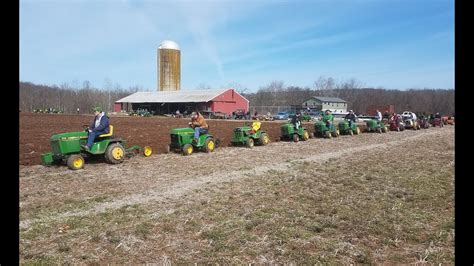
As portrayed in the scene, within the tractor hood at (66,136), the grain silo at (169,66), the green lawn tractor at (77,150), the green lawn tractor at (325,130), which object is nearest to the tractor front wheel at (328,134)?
the green lawn tractor at (325,130)

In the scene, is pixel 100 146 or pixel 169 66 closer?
pixel 100 146

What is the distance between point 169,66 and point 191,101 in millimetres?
17280

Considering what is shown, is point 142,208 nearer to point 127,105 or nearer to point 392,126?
point 392,126

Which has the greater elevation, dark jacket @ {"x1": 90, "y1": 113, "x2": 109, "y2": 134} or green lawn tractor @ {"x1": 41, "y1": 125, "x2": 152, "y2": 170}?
dark jacket @ {"x1": 90, "y1": 113, "x2": 109, "y2": 134}

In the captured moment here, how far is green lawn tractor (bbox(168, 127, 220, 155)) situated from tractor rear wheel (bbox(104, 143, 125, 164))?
2417 mm

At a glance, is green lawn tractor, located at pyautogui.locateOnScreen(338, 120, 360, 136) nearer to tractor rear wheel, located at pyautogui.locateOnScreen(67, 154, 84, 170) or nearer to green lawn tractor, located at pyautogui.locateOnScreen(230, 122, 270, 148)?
green lawn tractor, located at pyautogui.locateOnScreen(230, 122, 270, 148)

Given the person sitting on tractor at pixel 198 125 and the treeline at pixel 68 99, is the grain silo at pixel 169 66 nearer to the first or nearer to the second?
the treeline at pixel 68 99

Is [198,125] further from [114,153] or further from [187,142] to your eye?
[114,153]

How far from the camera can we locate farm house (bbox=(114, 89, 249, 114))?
52141 mm

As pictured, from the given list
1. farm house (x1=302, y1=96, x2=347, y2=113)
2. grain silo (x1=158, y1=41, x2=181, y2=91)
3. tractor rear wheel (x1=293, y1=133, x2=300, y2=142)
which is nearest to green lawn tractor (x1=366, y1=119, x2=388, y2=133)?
tractor rear wheel (x1=293, y1=133, x2=300, y2=142)

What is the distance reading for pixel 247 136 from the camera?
1529 centimetres

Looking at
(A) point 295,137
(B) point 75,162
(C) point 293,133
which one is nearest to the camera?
(B) point 75,162

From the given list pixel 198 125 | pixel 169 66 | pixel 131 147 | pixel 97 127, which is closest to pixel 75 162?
pixel 97 127
